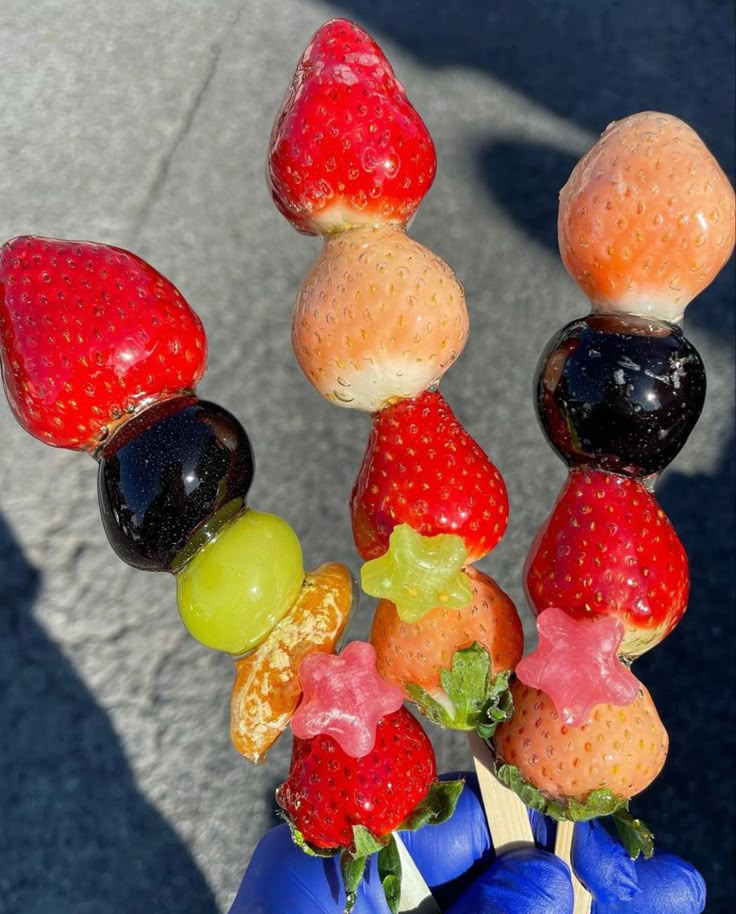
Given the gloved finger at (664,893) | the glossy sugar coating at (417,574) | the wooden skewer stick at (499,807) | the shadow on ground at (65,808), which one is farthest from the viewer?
the shadow on ground at (65,808)

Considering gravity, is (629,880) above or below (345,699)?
below

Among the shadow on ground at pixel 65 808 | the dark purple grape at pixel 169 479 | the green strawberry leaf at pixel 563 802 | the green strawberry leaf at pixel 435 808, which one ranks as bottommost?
the shadow on ground at pixel 65 808

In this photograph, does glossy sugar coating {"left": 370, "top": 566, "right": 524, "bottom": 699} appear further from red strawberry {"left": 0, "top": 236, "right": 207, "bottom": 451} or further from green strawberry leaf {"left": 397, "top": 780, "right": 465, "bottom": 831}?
red strawberry {"left": 0, "top": 236, "right": 207, "bottom": 451}

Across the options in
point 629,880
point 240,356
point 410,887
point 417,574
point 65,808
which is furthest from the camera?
point 240,356

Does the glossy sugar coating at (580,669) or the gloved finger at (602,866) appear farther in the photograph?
the gloved finger at (602,866)

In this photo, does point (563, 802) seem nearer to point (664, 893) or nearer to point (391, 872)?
point (391, 872)

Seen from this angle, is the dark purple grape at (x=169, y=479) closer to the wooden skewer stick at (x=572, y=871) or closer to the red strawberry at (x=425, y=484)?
the red strawberry at (x=425, y=484)

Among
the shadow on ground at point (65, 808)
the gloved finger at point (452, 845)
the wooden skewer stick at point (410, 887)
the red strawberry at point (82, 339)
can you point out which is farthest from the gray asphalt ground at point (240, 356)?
the red strawberry at point (82, 339)

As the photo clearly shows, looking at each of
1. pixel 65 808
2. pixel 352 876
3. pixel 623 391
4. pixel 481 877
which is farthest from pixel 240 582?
pixel 65 808
